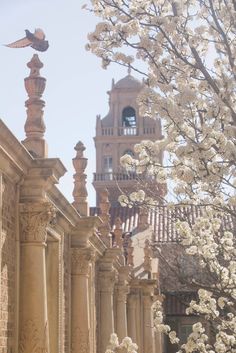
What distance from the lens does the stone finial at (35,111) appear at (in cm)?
1030

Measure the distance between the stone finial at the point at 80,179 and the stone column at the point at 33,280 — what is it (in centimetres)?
500

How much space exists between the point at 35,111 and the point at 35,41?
96cm

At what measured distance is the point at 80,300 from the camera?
14.4 meters

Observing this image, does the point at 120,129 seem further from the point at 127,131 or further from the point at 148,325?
Answer: the point at 148,325

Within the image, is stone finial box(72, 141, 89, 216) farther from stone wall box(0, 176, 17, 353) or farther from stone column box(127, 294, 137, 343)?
stone column box(127, 294, 137, 343)

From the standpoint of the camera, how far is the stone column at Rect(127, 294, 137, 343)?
2447 cm

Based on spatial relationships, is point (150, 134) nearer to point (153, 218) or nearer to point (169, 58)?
point (153, 218)

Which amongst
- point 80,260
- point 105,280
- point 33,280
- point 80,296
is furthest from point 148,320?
point 33,280

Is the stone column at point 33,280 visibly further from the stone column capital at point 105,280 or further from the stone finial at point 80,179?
the stone column capital at point 105,280

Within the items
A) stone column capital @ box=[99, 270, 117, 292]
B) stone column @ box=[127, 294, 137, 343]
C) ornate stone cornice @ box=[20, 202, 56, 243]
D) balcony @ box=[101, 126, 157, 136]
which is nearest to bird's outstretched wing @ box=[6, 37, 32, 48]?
ornate stone cornice @ box=[20, 202, 56, 243]

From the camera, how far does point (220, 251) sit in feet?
37.4

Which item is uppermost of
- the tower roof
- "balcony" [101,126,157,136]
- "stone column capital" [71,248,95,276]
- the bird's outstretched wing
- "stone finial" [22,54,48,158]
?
the tower roof

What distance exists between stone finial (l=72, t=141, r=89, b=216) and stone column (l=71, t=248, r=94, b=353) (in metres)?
0.95

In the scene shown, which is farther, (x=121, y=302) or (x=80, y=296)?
(x=121, y=302)
